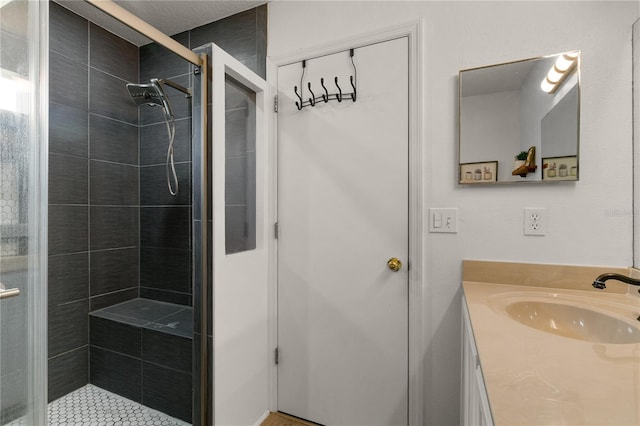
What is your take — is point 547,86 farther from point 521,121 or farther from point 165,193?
point 165,193

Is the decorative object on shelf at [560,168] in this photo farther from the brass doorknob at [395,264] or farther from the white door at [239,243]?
the white door at [239,243]

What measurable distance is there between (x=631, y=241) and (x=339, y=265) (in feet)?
4.06

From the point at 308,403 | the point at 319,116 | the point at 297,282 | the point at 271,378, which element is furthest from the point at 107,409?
the point at 319,116

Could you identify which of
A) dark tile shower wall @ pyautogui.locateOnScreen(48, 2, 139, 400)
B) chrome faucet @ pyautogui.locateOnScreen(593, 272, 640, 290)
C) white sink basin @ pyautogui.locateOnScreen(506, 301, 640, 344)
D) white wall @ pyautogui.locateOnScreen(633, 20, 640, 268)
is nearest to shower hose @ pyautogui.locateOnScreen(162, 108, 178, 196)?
dark tile shower wall @ pyautogui.locateOnScreen(48, 2, 139, 400)

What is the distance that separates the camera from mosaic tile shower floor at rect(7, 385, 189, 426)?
175 cm

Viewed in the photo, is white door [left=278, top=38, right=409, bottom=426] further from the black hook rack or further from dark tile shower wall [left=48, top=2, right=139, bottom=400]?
dark tile shower wall [left=48, top=2, right=139, bottom=400]

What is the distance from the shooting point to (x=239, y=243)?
1.64 m

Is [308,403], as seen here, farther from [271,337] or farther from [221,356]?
[221,356]

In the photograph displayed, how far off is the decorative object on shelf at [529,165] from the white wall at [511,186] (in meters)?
0.06

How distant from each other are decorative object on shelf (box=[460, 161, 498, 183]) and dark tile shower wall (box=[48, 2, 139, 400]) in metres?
2.33

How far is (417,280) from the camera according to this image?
1.52 m

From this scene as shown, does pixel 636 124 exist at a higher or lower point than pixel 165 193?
higher

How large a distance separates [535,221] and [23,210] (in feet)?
6.16

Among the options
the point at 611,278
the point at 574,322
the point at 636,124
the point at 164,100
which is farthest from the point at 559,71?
the point at 164,100
